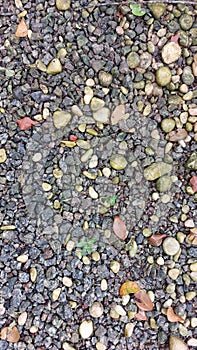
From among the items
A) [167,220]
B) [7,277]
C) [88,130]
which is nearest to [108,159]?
[88,130]

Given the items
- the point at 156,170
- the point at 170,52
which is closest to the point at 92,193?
the point at 156,170

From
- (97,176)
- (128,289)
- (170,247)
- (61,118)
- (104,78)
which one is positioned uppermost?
(104,78)

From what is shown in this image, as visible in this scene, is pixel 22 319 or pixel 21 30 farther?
pixel 21 30

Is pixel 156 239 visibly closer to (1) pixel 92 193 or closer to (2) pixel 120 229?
(2) pixel 120 229

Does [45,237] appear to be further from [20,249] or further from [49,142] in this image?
[49,142]

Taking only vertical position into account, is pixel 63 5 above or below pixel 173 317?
above

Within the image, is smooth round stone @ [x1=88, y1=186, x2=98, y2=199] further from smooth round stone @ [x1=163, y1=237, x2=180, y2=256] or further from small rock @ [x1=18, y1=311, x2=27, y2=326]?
small rock @ [x1=18, y1=311, x2=27, y2=326]
